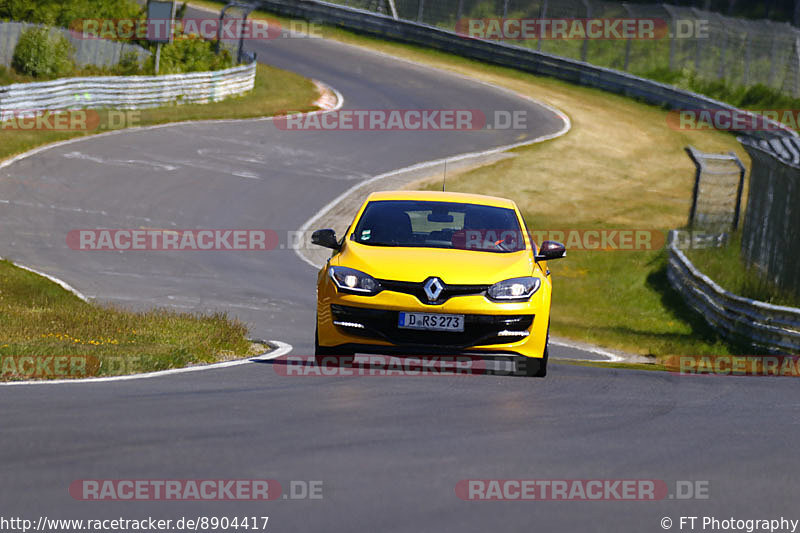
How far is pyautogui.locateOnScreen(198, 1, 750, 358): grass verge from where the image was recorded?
20844 millimetres

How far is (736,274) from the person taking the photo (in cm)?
2173

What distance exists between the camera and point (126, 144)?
33.1 meters

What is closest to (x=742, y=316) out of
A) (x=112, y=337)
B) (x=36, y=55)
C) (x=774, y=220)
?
(x=774, y=220)

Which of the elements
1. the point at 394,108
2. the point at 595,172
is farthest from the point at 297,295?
the point at 394,108

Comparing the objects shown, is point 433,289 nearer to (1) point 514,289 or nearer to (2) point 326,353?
(1) point 514,289

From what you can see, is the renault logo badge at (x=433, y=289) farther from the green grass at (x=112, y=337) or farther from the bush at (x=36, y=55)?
the bush at (x=36, y=55)

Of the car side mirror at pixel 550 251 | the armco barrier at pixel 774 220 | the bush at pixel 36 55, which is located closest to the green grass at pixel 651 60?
the bush at pixel 36 55

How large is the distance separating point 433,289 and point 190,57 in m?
35.4

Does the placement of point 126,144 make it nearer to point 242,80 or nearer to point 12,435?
point 242,80

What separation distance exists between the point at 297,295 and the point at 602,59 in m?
38.1

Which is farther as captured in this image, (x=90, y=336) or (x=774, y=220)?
(x=774, y=220)

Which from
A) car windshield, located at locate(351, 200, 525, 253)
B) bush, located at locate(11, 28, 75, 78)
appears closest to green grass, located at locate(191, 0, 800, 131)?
bush, located at locate(11, 28, 75, 78)

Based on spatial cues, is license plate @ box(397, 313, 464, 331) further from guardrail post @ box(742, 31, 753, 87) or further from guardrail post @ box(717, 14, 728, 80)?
guardrail post @ box(717, 14, 728, 80)

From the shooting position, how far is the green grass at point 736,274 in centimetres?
1895
